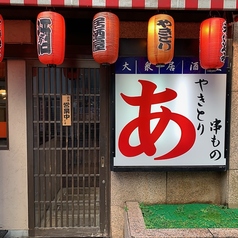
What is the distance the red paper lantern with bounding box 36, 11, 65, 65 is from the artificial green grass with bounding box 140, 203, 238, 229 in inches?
123

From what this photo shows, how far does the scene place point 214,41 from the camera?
365 centimetres

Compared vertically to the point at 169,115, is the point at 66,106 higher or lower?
higher

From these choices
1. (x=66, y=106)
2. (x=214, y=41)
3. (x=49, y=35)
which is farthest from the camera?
(x=66, y=106)

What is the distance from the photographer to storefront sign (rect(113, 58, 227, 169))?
4.52m

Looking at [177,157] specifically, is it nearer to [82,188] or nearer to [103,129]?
[103,129]

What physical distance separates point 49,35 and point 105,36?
2.73ft

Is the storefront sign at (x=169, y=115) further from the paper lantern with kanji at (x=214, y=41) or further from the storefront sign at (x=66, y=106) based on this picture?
the storefront sign at (x=66, y=106)

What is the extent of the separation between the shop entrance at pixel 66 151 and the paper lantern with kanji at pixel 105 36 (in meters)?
1.12

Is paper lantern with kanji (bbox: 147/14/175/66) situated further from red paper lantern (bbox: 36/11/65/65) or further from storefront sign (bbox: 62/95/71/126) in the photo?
storefront sign (bbox: 62/95/71/126)

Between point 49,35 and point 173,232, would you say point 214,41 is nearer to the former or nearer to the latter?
point 49,35

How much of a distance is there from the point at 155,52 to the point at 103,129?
1.89 m

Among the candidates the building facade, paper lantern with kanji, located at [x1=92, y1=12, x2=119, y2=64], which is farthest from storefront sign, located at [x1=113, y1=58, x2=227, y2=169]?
paper lantern with kanji, located at [x1=92, y1=12, x2=119, y2=64]

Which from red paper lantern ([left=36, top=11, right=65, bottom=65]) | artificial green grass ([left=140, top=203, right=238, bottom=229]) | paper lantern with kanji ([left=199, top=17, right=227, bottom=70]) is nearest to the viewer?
red paper lantern ([left=36, top=11, right=65, bottom=65])

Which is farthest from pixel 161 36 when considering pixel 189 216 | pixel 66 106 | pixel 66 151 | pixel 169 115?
pixel 189 216
